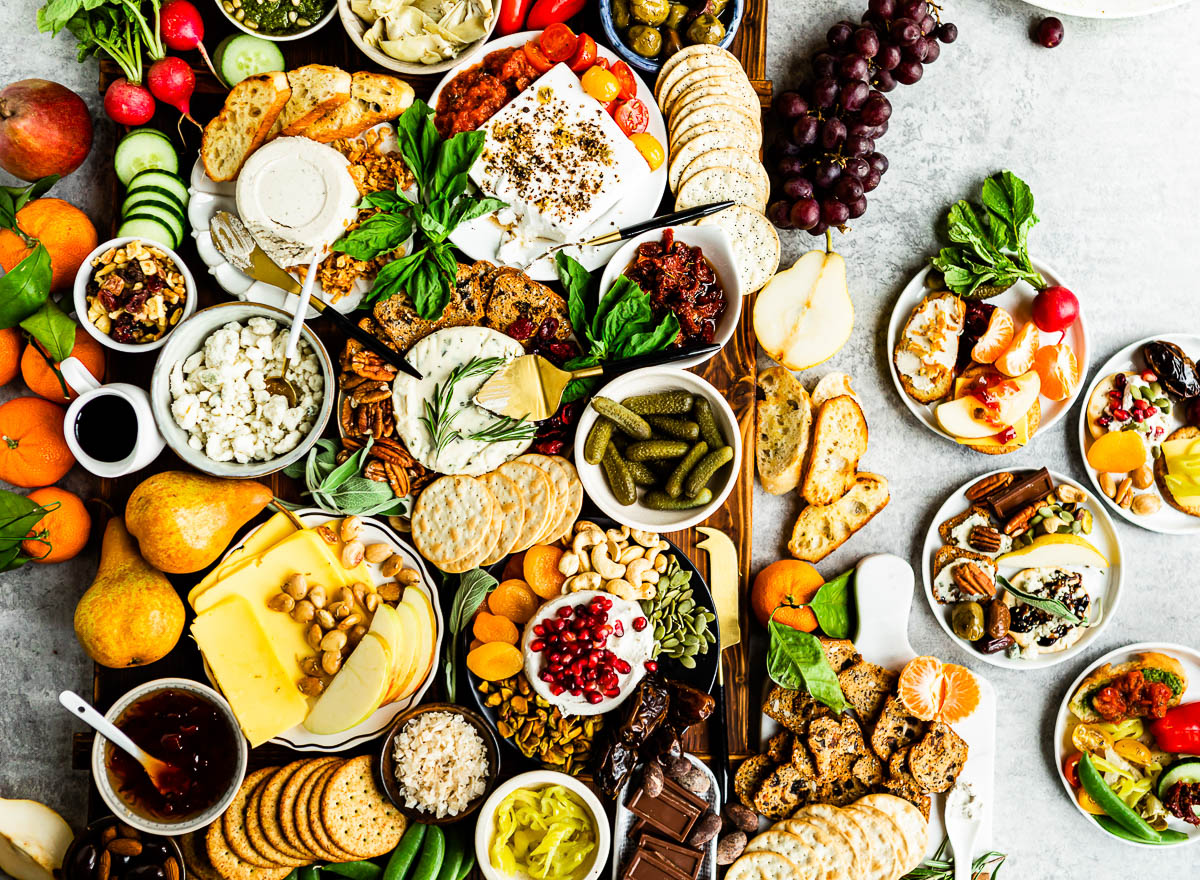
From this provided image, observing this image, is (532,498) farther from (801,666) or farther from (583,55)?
(583,55)

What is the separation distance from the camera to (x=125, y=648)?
1774 millimetres

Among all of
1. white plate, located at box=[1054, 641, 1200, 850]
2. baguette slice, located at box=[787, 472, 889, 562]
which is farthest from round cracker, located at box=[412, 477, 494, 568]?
white plate, located at box=[1054, 641, 1200, 850]

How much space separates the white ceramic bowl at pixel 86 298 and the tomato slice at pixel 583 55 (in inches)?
40.3

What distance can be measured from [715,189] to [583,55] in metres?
0.45

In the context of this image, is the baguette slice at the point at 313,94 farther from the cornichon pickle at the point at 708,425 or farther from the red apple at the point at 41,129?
the cornichon pickle at the point at 708,425

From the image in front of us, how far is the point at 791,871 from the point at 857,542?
2.72 feet

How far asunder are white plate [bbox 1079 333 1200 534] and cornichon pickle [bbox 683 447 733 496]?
109 cm

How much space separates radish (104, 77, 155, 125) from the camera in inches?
74.7

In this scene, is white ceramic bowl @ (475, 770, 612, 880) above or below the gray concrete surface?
below

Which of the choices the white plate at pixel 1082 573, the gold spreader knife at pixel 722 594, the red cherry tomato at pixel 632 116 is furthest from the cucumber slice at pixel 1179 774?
the red cherry tomato at pixel 632 116

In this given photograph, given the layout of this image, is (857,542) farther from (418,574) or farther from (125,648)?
(125,648)

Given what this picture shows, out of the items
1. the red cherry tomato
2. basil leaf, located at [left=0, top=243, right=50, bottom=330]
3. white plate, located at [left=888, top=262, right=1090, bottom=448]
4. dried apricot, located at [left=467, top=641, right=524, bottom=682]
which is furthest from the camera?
white plate, located at [left=888, top=262, right=1090, bottom=448]

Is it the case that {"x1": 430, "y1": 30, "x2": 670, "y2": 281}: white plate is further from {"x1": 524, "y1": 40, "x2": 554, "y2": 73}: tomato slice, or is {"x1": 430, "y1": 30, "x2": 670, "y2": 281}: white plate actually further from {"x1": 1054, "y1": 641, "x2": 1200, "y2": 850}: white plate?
{"x1": 1054, "y1": 641, "x2": 1200, "y2": 850}: white plate

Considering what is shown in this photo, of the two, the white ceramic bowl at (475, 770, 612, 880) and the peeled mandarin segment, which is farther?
the peeled mandarin segment
